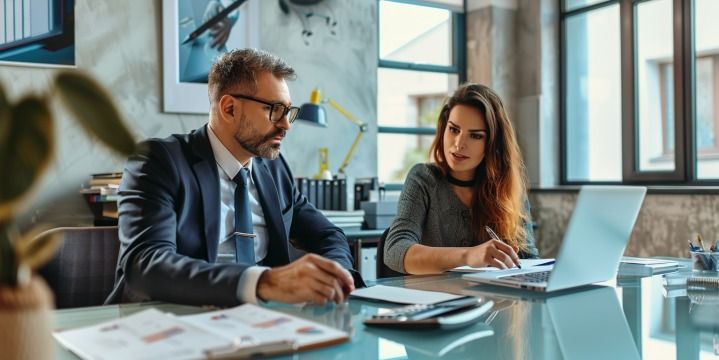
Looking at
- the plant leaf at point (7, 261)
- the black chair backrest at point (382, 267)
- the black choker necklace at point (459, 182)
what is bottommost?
the black chair backrest at point (382, 267)

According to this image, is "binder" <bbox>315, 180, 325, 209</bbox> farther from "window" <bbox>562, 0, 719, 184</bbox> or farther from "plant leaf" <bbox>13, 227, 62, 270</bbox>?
"plant leaf" <bbox>13, 227, 62, 270</bbox>

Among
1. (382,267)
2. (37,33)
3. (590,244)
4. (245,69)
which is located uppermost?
(37,33)

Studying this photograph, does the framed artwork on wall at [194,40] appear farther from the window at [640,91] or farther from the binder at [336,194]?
the window at [640,91]

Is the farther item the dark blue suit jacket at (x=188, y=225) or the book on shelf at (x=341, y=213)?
the book on shelf at (x=341, y=213)

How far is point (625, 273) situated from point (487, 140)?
0.69m

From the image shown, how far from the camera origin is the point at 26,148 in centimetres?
51

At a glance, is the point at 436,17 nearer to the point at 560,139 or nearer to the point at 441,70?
the point at 441,70

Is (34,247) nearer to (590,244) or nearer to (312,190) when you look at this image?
(590,244)

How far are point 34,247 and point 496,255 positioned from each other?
1192 mm

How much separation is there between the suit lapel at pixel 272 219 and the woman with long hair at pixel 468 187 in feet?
1.03

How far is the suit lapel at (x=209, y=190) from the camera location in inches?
66.0

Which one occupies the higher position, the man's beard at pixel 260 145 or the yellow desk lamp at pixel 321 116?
the yellow desk lamp at pixel 321 116

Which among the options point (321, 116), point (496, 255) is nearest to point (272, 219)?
point (496, 255)

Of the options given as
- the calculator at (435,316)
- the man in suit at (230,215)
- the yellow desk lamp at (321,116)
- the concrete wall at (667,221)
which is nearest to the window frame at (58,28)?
the yellow desk lamp at (321,116)
